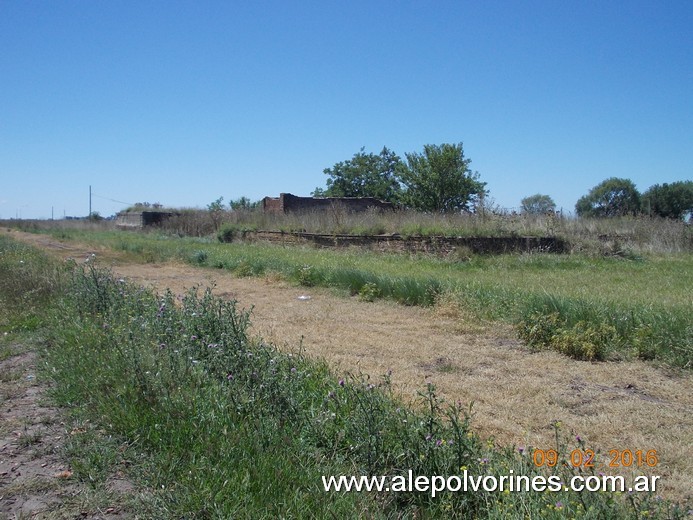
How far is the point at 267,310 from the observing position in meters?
9.22

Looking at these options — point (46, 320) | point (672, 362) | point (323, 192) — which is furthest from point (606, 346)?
point (323, 192)

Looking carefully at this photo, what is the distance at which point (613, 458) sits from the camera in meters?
3.37

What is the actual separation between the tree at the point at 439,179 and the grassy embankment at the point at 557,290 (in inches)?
912

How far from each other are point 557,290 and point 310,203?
81.0 feet

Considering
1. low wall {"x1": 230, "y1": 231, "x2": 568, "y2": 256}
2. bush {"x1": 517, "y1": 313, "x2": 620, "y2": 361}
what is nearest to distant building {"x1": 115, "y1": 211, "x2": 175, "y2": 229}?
low wall {"x1": 230, "y1": 231, "x2": 568, "y2": 256}

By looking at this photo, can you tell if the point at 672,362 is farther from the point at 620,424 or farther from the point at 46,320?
the point at 46,320

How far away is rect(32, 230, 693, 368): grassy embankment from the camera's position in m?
5.93

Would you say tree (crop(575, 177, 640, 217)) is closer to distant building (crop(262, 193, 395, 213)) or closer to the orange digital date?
distant building (crop(262, 193, 395, 213))

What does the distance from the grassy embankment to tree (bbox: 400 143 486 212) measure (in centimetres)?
2318

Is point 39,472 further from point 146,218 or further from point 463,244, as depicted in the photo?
point 146,218

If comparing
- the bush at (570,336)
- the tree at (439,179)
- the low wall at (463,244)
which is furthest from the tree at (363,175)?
the bush at (570,336)

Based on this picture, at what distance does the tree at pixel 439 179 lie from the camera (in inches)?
1559

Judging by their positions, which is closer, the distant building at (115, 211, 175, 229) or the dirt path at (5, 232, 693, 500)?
the dirt path at (5, 232, 693, 500)

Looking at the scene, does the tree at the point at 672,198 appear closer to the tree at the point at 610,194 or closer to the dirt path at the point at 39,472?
the tree at the point at 610,194
